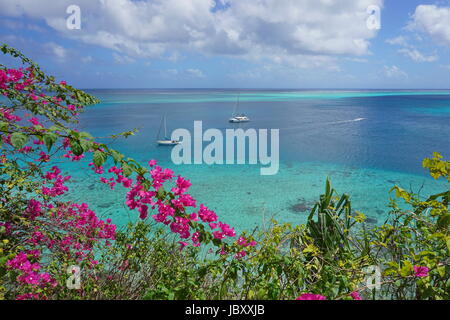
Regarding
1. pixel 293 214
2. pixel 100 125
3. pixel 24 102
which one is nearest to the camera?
pixel 24 102

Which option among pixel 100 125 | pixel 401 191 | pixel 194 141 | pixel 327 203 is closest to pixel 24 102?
pixel 327 203

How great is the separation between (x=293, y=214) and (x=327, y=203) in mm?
7404

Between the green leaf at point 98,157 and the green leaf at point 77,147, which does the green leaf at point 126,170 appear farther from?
the green leaf at point 77,147
